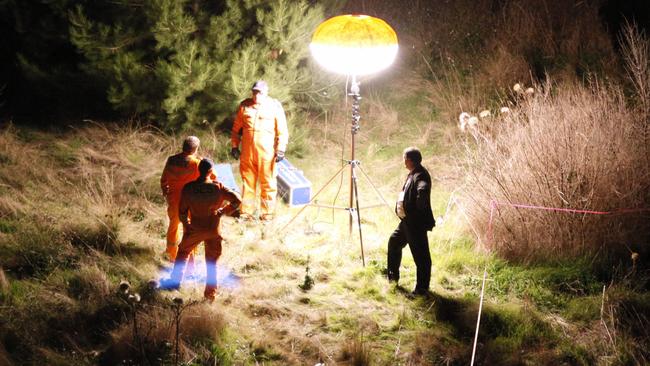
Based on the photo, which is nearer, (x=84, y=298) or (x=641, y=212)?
(x=84, y=298)

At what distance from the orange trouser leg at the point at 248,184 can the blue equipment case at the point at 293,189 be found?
53 centimetres

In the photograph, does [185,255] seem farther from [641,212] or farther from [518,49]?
[518,49]

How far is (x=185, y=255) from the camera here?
16.4 ft

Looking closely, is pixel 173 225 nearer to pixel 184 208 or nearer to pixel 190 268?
pixel 190 268

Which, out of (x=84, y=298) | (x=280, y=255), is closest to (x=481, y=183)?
(x=280, y=255)

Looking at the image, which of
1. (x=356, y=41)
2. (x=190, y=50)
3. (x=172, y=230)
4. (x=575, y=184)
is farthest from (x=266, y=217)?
(x=575, y=184)

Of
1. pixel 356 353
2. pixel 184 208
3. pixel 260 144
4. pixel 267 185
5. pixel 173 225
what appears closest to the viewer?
pixel 356 353

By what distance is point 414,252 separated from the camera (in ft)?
16.9

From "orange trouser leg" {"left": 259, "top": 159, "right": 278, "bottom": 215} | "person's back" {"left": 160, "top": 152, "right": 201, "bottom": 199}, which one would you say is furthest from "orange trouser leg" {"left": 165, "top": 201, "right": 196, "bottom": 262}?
"orange trouser leg" {"left": 259, "top": 159, "right": 278, "bottom": 215}

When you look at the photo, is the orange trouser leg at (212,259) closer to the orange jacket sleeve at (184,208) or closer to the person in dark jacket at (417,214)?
the orange jacket sleeve at (184,208)

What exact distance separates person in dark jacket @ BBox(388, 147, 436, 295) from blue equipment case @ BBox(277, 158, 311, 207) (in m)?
2.28

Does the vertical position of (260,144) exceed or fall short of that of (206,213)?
it exceeds it

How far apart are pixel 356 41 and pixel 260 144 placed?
7.05 ft

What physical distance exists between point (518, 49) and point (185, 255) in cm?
859
